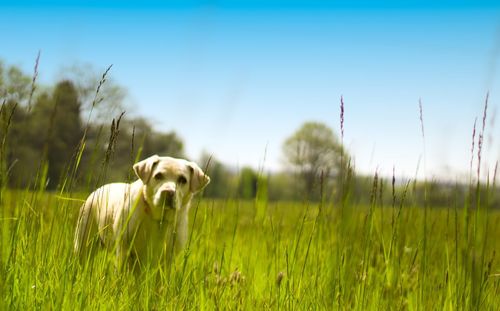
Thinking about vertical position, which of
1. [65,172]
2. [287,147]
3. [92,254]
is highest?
[287,147]

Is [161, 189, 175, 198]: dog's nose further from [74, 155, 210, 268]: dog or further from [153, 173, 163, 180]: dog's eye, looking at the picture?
[153, 173, 163, 180]: dog's eye

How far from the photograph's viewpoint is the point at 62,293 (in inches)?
103

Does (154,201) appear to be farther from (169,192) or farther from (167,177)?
(167,177)

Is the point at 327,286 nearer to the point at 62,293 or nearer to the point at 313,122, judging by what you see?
the point at 62,293

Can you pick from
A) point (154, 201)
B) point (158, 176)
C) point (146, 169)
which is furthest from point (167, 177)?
point (154, 201)

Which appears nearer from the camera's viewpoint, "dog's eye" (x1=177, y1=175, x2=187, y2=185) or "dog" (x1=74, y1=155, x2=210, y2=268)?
→ "dog" (x1=74, y1=155, x2=210, y2=268)

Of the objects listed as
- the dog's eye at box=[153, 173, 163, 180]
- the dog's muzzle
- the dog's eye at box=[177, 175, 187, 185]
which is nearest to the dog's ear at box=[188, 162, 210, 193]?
the dog's eye at box=[177, 175, 187, 185]

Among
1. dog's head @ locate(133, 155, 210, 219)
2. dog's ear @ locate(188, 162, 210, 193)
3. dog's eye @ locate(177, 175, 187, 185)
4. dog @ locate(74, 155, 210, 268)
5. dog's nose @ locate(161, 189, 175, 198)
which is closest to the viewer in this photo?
dog's nose @ locate(161, 189, 175, 198)

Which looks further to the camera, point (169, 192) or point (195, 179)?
point (195, 179)

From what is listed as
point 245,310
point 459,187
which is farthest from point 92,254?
point 459,187

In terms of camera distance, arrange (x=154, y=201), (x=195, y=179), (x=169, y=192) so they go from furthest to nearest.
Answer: (x=195, y=179)
(x=154, y=201)
(x=169, y=192)

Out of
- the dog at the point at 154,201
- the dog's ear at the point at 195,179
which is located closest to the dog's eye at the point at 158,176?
the dog at the point at 154,201

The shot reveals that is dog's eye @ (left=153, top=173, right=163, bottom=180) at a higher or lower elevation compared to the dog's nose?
higher

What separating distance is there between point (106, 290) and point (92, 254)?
0.88 ft
